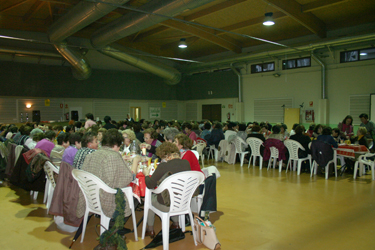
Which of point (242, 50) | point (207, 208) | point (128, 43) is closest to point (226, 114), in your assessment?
point (242, 50)

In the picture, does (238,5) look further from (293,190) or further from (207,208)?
(207,208)

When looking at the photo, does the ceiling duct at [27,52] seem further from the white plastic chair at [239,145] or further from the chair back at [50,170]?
A: the chair back at [50,170]

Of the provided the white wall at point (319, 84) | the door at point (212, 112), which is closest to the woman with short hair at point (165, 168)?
the white wall at point (319, 84)

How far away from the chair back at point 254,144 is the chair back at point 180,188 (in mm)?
4648

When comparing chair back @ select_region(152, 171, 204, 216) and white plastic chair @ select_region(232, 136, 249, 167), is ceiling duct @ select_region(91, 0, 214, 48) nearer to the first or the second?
white plastic chair @ select_region(232, 136, 249, 167)

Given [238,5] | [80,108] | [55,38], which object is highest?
[238,5]

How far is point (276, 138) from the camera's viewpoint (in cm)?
700

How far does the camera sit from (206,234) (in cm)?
302

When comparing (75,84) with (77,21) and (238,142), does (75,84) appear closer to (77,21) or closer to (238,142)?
(77,21)

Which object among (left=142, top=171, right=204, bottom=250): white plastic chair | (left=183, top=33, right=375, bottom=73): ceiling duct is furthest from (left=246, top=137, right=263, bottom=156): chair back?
(left=183, top=33, right=375, bottom=73): ceiling duct

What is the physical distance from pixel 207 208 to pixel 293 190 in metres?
2.52

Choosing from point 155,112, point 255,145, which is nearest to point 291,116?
point 255,145

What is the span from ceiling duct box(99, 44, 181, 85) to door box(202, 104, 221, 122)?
8.69ft

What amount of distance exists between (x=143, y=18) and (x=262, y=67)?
7507mm
